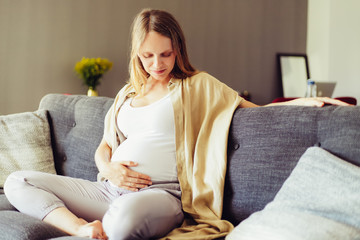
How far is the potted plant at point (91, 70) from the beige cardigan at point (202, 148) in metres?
2.15

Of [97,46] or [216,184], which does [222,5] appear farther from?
[216,184]

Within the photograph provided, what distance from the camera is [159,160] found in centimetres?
159

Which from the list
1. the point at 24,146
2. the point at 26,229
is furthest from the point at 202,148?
the point at 24,146

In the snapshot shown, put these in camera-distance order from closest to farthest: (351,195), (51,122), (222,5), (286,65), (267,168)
Result: (351,195)
(267,168)
(51,122)
(222,5)
(286,65)

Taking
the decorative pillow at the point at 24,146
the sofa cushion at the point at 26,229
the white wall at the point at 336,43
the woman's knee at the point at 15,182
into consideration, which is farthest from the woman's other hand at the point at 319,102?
the white wall at the point at 336,43

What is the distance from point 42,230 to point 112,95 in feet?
9.39

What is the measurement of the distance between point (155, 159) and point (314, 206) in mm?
643

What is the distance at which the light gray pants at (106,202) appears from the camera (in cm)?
128

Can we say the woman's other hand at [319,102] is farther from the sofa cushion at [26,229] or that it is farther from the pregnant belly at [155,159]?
the sofa cushion at [26,229]

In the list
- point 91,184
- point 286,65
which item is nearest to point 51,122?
point 91,184

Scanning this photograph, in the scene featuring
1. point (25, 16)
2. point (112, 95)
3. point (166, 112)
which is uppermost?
point (25, 16)

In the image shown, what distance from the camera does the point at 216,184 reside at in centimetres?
152

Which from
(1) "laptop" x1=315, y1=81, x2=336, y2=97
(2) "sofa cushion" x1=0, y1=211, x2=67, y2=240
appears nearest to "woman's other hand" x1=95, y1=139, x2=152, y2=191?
(2) "sofa cushion" x1=0, y1=211, x2=67, y2=240

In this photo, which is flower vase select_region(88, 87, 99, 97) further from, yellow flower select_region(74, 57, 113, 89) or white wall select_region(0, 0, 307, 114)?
white wall select_region(0, 0, 307, 114)
